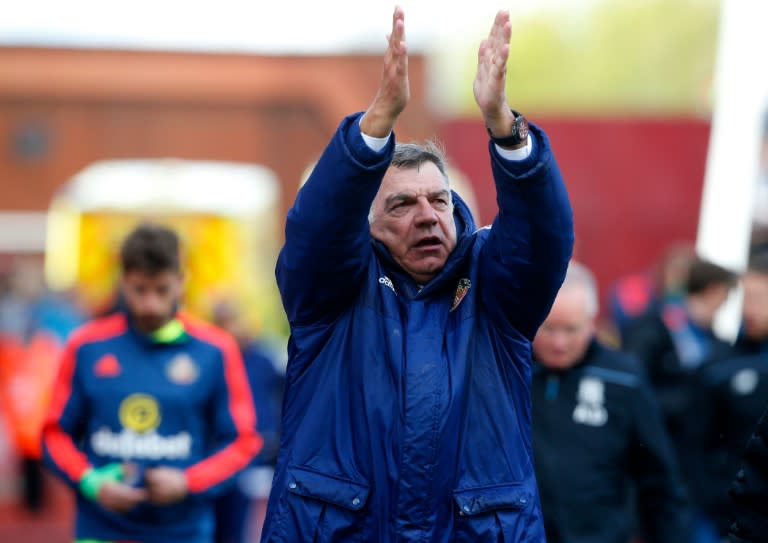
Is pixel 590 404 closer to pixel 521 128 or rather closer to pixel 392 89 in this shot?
pixel 521 128

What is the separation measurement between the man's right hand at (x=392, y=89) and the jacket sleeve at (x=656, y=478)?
8.00 ft

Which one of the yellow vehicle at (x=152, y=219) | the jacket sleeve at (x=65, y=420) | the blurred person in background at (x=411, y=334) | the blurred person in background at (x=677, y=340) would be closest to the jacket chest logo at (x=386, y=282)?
the blurred person in background at (x=411, y=334)

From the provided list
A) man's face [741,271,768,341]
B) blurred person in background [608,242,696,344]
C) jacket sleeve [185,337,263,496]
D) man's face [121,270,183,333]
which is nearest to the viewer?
man's face [121,270,183,333]

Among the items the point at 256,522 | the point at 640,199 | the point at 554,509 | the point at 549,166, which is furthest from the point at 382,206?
the point at 640,199

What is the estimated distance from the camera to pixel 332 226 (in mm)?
3213

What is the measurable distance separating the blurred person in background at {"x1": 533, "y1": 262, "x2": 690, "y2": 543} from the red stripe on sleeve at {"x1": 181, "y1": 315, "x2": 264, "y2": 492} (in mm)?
A: 1253

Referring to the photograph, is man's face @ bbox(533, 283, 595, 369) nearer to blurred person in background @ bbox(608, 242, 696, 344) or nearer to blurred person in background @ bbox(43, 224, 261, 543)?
blurred person in background @ bbox(43, 224, 261, 543)

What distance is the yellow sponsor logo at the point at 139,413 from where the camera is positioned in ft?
17.4

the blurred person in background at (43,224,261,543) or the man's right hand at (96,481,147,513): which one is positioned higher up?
the blurred person in background at (43,224,261,543)

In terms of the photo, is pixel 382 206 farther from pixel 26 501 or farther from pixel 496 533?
pixel 26 501

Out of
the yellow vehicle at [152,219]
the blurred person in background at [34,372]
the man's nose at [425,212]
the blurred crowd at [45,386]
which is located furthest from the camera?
the yellow vehicle at [152,219]

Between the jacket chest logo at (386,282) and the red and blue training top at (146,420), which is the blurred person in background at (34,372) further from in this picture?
the jacket chest logo at (386,282)

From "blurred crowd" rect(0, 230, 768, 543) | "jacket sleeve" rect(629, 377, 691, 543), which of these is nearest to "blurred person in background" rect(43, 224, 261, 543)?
"blurred crowd" rect(0, 230, 768, 543)

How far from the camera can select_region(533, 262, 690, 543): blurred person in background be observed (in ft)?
16.6
